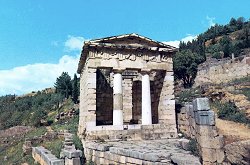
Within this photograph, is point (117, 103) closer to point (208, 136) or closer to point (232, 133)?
point (232, 133)

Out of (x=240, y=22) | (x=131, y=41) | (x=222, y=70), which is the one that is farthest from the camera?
(x=240, y=22)

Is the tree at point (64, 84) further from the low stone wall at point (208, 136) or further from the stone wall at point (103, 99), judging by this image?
the low stone wall at point (208, 136)

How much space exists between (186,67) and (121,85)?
112ft

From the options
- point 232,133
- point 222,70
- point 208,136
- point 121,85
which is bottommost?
point 232,133

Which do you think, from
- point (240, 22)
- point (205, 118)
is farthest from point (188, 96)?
point (240, 22)

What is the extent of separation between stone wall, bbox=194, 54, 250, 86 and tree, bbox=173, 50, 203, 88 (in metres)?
1.08

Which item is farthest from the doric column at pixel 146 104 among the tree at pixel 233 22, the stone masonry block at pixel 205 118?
the tree at pixel 233 22

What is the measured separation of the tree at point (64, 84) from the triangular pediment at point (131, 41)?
101 feet

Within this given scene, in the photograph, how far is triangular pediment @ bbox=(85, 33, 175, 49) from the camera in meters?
12.8

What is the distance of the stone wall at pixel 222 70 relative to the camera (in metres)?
40.3

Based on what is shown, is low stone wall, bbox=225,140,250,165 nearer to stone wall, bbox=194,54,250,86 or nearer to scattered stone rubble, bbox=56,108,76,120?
scattered stone rubble, bbox=56,108,76,120

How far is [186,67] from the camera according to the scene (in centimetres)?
4491

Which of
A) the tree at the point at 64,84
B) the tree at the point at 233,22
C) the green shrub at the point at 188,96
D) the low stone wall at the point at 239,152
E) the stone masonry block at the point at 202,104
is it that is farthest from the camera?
the tree at the point at 233,22

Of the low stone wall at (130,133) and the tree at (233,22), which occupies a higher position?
the tree at (233,22)
